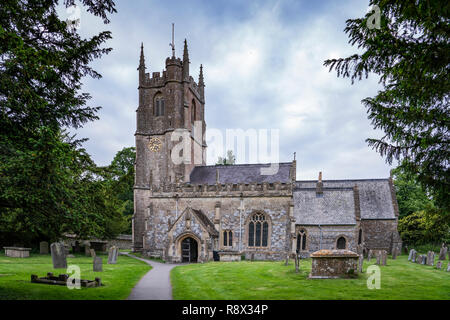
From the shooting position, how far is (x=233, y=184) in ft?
98.1

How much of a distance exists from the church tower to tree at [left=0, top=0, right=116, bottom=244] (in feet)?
73.4

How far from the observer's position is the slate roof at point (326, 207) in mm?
28734

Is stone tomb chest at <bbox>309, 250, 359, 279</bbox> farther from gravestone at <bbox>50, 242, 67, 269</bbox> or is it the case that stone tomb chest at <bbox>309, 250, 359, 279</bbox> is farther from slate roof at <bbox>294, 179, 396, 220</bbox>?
slate roof at <bbox>294, 179, 396, 220</bbox>

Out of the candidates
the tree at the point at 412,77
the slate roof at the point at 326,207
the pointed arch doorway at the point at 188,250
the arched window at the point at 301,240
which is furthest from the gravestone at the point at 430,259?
the pointed arch doorway at the point at 188,250

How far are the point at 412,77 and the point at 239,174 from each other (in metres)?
25.5

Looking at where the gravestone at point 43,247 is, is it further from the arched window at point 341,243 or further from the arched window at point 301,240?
the arched window at point 341,243

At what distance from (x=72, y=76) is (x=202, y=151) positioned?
2956 cm

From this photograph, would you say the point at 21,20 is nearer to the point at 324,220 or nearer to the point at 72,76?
the point at 72,76

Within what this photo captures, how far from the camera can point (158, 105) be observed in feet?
120

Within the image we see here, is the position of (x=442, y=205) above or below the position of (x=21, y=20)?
below

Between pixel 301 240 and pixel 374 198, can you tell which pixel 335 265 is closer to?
pixel 301 240

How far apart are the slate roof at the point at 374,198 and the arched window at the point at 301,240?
5418 mm
